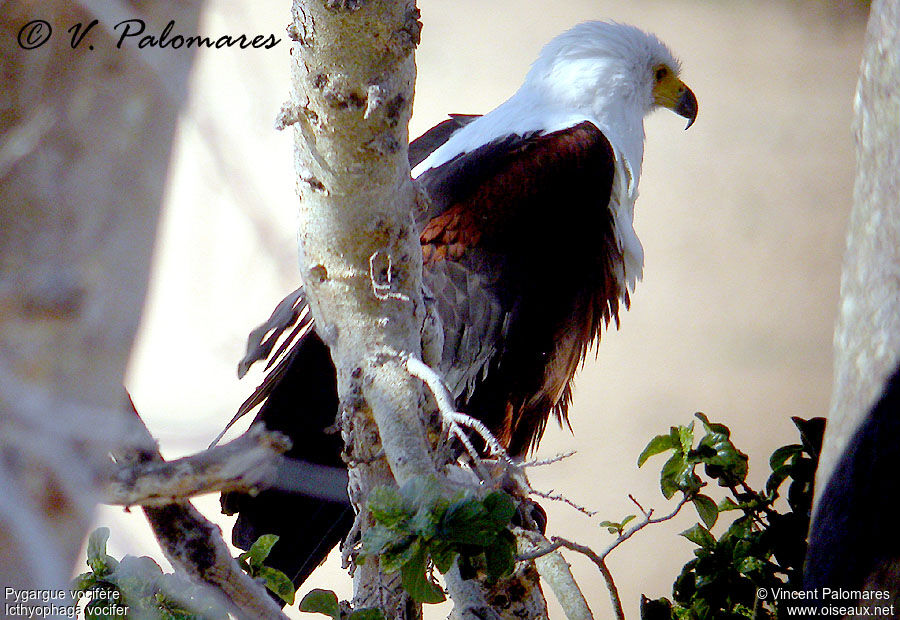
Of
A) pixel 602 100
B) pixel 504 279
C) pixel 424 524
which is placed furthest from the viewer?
pixel 602 100

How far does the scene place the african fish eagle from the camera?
5.70 ft

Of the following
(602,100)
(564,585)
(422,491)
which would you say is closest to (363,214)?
(422,491)

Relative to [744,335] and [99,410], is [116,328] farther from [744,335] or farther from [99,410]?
[744,335]

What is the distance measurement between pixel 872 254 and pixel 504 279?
28.5 inches

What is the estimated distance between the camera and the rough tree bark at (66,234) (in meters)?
0.65

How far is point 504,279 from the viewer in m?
1.82

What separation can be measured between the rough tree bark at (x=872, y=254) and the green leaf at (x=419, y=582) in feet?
2.29

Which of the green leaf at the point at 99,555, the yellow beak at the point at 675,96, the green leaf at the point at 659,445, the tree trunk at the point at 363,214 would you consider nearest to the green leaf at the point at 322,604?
the tree trunk at the point at 363,214

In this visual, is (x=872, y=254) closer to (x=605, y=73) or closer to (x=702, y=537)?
(x=702, y=537)

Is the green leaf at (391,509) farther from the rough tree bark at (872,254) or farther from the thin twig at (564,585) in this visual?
the rough tree bark at (872,254)

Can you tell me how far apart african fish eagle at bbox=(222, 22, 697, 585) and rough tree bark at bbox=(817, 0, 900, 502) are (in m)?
0.61

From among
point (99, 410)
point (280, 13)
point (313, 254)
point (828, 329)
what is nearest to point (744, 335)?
point (828, 329)

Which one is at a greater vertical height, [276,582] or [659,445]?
[659,445]
